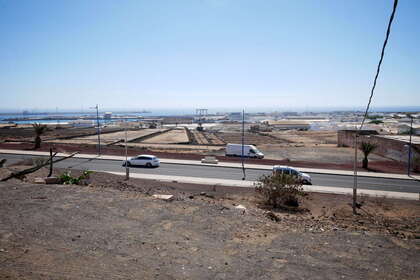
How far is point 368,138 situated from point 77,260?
42843 millimetres

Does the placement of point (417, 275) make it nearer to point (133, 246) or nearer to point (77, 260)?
point (133, 246)

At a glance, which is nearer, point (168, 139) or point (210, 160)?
point (210, 160)

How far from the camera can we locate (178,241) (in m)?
8.66

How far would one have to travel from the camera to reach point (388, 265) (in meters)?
7.59

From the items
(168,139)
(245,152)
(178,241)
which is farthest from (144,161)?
(168,139)

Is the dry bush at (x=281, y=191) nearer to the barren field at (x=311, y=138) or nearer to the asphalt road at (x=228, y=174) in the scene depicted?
the asphalt road at (x=228, y=174)

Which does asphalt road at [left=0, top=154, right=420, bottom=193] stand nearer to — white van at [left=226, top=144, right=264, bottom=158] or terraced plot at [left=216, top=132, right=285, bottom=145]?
white van at [left=226, top=144, right=264, bottom=158]

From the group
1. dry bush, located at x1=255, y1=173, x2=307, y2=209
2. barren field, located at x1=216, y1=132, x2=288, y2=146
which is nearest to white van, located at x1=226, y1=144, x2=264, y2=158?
dry bush, located at x1=255, y1=173, x2=307, y2=209

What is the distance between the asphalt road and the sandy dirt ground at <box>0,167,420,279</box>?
8.78 m

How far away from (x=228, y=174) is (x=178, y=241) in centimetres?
1629

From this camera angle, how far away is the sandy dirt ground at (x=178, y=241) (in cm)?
689

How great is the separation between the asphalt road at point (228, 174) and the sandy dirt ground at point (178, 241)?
878cm

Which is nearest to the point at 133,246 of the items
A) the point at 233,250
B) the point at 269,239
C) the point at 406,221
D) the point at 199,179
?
the point at 233,250

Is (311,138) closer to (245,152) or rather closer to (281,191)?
(245,152)
